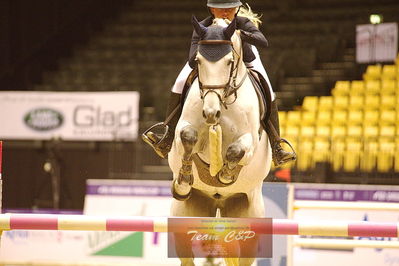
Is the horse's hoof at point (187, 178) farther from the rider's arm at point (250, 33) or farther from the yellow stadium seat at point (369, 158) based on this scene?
the yellow stadium seat at point (369, 158)

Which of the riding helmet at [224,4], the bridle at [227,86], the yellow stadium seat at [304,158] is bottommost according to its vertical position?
the yellow stadium seat at [304,158]

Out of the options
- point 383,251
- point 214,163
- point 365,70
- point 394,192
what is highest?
point 365,70

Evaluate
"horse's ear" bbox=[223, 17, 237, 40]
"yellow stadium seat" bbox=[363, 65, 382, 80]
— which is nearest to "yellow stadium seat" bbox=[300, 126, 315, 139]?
"yellow stadium seat" bbox=[363, 65, 382, 80]

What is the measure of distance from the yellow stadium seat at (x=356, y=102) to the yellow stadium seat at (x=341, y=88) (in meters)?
0.30

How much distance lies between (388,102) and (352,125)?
26.8 inches

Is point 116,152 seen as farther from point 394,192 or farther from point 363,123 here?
point 394,192

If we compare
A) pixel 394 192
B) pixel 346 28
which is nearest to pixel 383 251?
pixel 394 192

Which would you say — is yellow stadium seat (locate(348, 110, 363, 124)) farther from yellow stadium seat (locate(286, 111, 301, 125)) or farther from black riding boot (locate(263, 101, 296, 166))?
black riding boot (locate(263, 101, 296, 166))

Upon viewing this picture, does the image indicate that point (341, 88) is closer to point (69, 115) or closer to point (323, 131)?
point (323, 131)

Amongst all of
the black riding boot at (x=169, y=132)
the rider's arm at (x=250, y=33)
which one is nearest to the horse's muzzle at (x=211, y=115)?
the rider's arm at (x=250, y=33)

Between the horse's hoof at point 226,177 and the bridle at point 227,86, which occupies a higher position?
the bridle at point 227,86

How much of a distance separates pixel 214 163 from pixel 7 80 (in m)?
11.0

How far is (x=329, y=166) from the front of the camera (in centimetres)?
1061

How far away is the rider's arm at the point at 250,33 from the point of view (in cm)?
461
